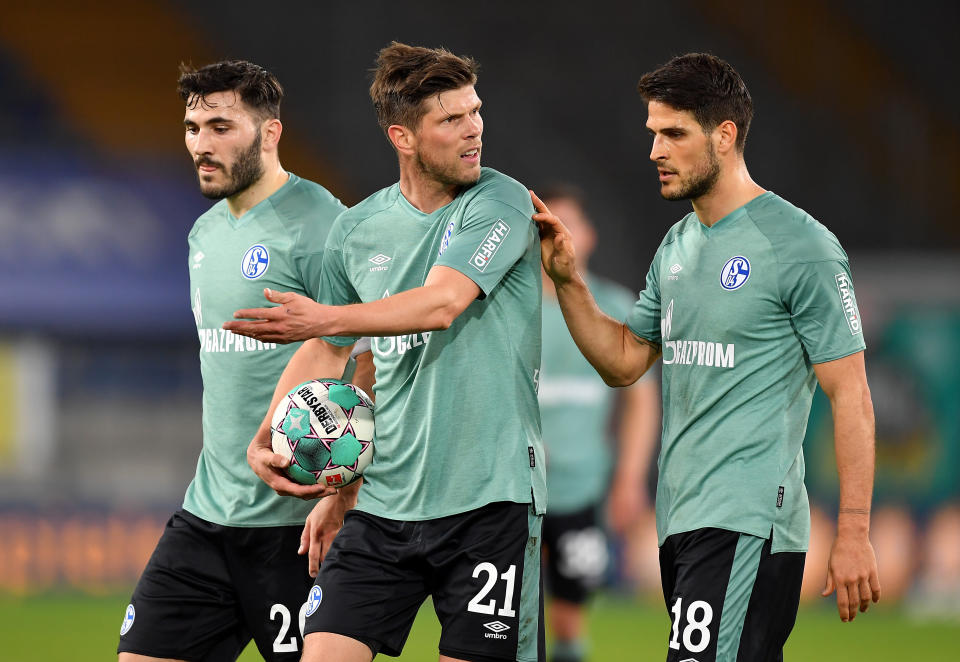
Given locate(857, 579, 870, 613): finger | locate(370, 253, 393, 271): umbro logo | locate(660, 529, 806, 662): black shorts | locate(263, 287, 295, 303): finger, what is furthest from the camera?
locate(370, 253, 393, 271): umbro logo

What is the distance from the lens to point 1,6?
17.0 meters

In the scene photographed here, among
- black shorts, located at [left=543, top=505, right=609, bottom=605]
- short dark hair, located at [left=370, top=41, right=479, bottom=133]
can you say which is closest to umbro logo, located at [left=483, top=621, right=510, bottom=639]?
short dark hair, located at [left=370, top=41, right=479, bottom=133]

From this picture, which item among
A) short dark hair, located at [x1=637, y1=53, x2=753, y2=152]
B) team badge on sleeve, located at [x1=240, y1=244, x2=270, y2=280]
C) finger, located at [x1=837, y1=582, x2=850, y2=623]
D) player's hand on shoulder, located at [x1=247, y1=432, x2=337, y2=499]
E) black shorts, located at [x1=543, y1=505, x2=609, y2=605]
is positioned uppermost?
short dark hair, located at [x1=637, y1=53, x2=753, y2=152]

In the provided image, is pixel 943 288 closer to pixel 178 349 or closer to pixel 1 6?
pixel 178 349

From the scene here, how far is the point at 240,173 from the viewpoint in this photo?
4746 mm

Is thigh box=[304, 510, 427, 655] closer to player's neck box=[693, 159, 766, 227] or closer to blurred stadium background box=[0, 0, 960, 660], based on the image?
player's neck box=[693, 159, 766, 227]

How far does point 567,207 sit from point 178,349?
8.34 m

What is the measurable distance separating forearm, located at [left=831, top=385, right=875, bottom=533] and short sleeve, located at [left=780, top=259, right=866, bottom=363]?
139 millimetres

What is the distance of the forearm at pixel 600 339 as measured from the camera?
14.5 ft

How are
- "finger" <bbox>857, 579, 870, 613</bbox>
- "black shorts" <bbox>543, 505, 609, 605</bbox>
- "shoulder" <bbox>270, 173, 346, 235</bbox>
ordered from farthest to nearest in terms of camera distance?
"black shorts" <bbox>543, 505, 609, 605</bbox>, "shoulder" <bbox>270, 173, 346, 235</bbox>, "finger" <bbox>857, 579, 870, 613</bbox>

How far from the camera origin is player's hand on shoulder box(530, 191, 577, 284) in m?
4.27

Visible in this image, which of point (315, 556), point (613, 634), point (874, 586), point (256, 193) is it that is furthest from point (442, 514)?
point (613, 634)

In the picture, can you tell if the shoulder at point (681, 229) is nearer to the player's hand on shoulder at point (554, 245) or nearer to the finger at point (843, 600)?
the player's hand on shoulder at point (554, 245)

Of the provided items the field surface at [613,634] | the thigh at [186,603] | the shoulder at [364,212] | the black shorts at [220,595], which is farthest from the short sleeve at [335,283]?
the field surface at [613,634]
